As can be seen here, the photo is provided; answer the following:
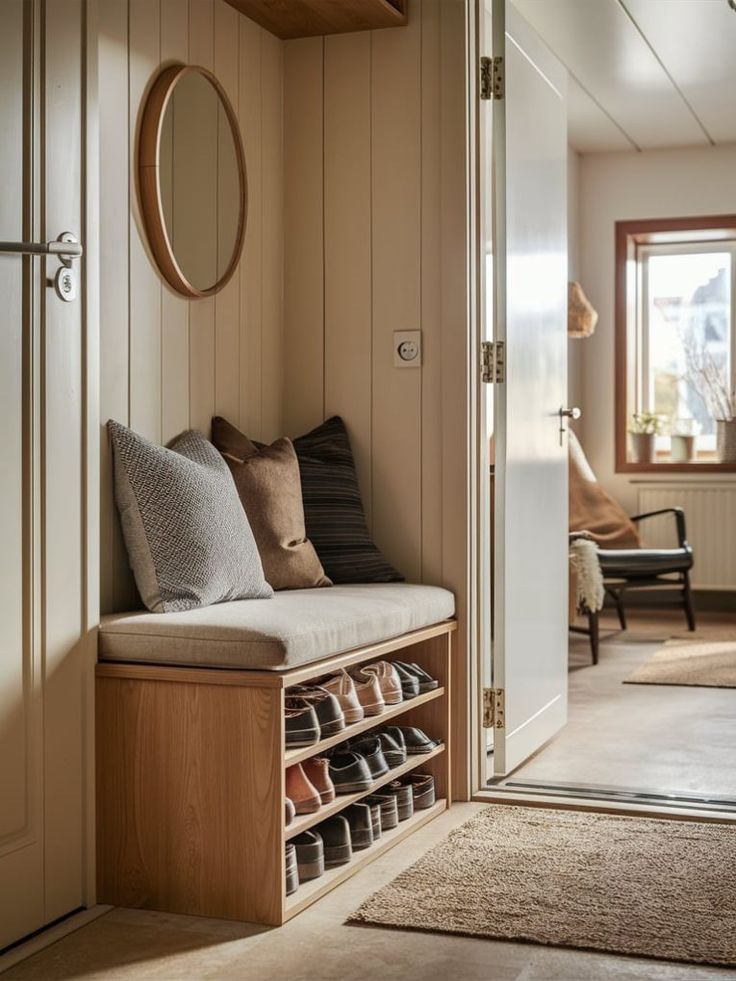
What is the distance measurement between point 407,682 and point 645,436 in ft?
13.8

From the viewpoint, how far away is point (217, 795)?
91.9 inches

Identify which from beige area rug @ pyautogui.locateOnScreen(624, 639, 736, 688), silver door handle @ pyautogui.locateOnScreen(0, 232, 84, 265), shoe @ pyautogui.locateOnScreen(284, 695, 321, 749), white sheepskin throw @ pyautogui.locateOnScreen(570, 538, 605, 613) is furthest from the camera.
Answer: white sheepskin throw @ pyautogui.locateOnScreen(570, 538, 605, 613)

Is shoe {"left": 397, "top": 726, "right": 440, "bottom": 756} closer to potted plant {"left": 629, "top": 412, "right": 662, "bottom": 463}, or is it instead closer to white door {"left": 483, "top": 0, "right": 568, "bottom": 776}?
white door {"left": 483, "top": 0, "right": 568, "bottom": 776}

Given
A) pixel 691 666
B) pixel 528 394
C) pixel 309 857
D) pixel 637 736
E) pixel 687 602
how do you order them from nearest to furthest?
pixel 309 857 → pixel 528 394 → pixel 637 736 → pixel 691 666 → pixel 687 602

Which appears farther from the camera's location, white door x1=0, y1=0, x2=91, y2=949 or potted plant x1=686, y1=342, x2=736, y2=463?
potted plant x1=686, y1=342, x2=736, y2=463

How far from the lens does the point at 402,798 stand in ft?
9.56

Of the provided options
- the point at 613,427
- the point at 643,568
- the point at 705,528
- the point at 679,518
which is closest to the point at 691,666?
the point at 643,568

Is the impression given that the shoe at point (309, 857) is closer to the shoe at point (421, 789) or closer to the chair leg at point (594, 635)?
the shoe at point (421, 789)

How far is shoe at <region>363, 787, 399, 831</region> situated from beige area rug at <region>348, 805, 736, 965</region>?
0.45 ft

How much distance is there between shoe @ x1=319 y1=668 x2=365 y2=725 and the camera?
262cm

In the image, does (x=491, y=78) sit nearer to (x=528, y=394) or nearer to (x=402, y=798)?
(x=528, y=394)

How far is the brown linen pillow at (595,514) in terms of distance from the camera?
6.04m

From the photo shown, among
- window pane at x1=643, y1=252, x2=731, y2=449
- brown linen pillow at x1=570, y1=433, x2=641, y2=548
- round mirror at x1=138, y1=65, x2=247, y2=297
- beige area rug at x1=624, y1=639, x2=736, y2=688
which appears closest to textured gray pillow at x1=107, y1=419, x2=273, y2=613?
round mirror at x1=138, y1=65, x2=247, y2=297

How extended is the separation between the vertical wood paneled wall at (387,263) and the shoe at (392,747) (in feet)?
1.51
